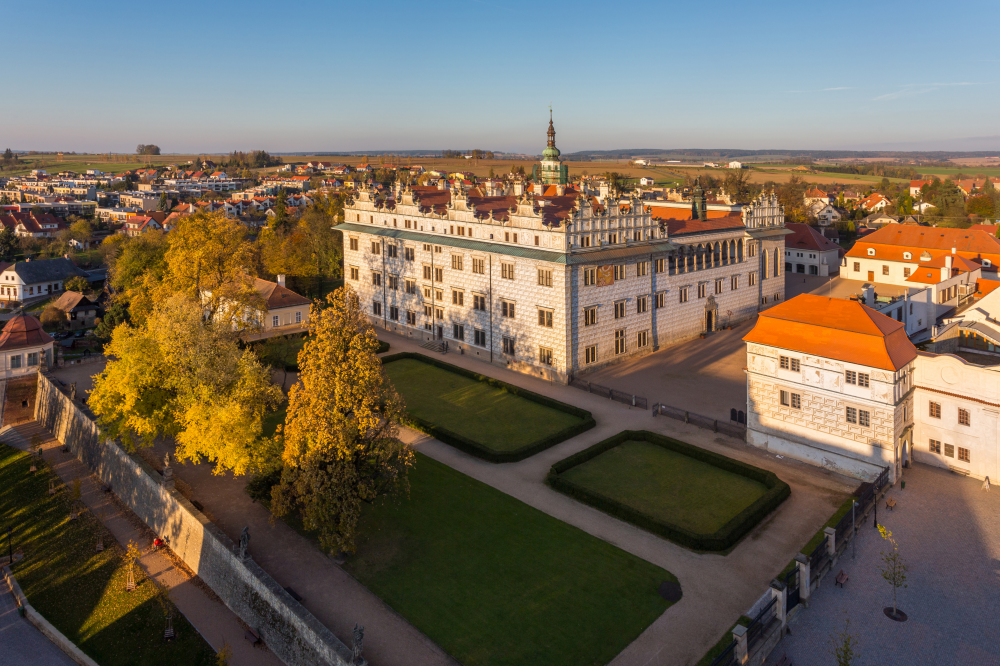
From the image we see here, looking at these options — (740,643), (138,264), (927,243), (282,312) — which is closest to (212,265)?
(282,312)

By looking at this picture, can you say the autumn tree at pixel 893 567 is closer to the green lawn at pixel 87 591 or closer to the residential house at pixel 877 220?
the green lawn at pixel 87 591

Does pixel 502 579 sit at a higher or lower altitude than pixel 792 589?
lower

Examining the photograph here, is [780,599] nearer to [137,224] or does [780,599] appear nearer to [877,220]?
[877,220]

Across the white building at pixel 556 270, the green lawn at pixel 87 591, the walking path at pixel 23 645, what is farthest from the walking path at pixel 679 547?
the walking path at pixel 23 645

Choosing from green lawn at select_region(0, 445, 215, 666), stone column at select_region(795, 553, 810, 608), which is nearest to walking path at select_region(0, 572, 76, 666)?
green lawn at select_region(0, 445, 215, 666)

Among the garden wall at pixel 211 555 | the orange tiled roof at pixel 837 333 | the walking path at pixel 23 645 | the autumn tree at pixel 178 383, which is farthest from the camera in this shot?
the orange tiled roof at pixel 837 333

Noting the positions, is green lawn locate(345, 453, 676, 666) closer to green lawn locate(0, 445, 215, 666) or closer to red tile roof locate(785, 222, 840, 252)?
green lawn locate(0, 445, 215, 666)
